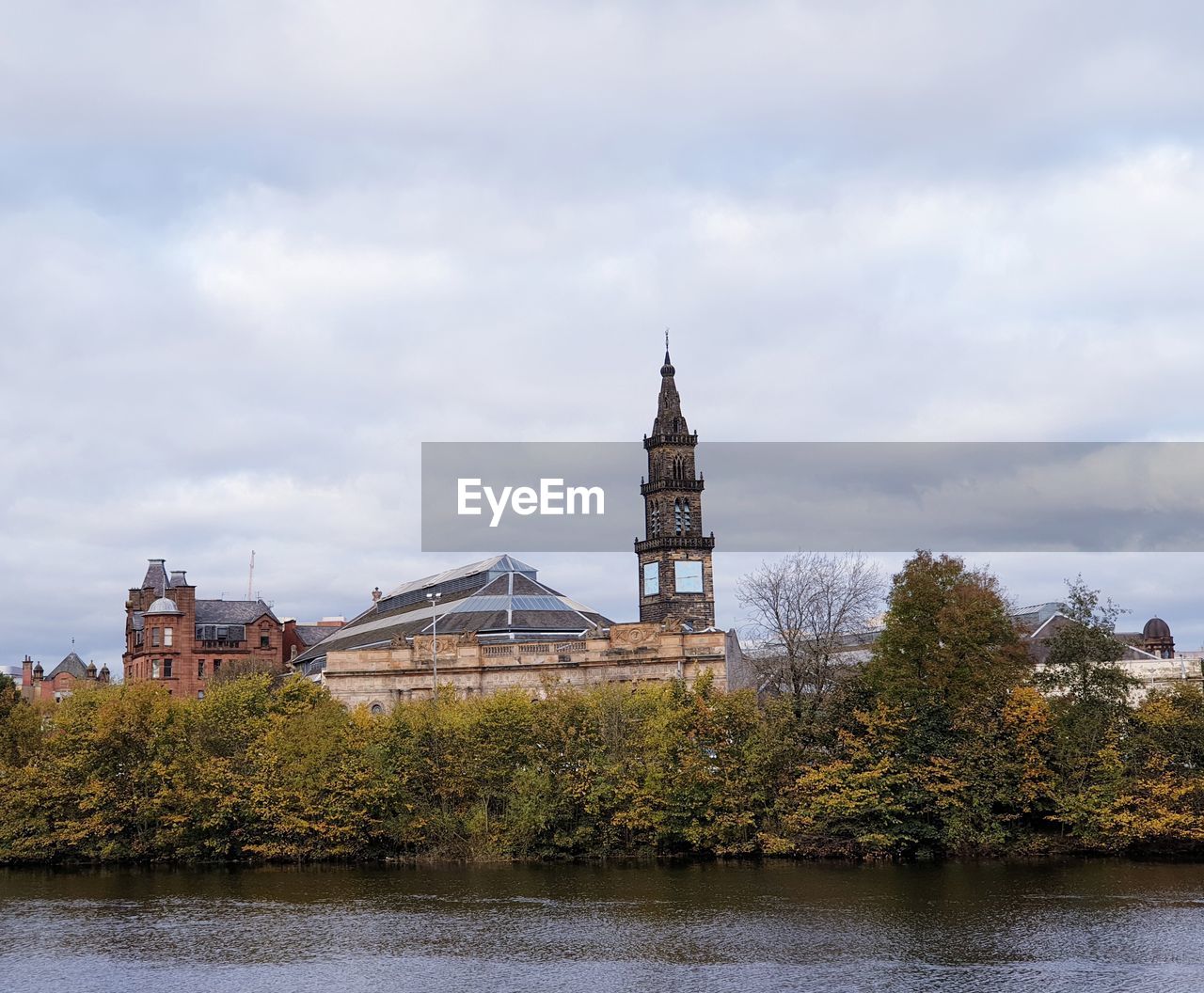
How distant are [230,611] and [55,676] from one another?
42808mm

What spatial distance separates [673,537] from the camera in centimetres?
11944

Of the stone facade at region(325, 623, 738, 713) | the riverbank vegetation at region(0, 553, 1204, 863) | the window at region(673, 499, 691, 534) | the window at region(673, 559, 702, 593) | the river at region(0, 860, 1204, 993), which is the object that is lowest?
the river at region(0, 860, 1204, 993)

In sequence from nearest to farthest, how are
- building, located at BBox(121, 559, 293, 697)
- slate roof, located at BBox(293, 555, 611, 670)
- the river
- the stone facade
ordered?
the river → the stone facade → slate roof, located at BBox(293, 555, 611, 670) → building, located at BBox(121, 559, 293, 697)

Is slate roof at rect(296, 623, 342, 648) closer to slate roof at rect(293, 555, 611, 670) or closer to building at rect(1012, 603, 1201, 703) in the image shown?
slate roof at rect(293, 555, 611, 670)

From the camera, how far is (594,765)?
6406 centimetres

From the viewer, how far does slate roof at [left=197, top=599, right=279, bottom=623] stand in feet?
392

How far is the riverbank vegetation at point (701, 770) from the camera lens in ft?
197

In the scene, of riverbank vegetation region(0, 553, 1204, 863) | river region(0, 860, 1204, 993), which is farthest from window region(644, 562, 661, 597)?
river region(0, 860, 1204, 993)

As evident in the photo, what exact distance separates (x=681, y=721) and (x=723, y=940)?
23.1 m

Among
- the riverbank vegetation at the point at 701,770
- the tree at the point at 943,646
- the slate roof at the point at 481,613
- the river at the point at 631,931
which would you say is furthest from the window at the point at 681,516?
the river at the point at 631,931

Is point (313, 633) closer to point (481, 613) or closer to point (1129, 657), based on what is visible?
point (481, 613)

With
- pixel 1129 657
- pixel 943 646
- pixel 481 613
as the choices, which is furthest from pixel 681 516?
pixel 943 646

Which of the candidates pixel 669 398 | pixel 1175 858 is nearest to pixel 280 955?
pixel 1175 858

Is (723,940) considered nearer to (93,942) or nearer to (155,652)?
(93,942)
